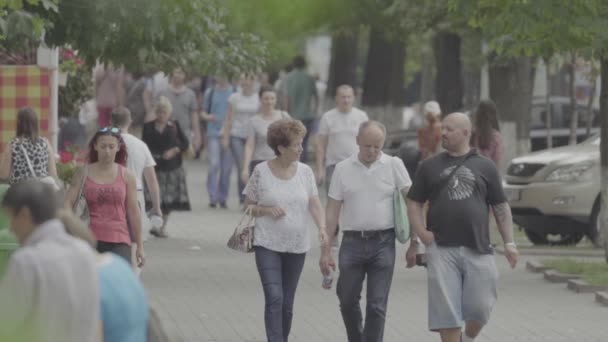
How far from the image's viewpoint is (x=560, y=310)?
496 inches

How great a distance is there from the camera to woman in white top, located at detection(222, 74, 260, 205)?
2039cm

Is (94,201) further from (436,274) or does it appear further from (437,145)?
(437,145)

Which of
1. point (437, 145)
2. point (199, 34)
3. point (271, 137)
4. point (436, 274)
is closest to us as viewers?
point (436, 274)

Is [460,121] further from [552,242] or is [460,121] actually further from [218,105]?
[218,105]

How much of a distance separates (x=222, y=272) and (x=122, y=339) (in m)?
10.1

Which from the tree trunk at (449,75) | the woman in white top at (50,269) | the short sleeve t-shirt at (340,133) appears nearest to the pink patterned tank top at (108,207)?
the woman in white top at (50,269)

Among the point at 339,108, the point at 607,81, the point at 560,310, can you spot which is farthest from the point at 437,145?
the point at 560,310

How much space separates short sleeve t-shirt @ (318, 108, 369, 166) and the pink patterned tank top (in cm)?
680

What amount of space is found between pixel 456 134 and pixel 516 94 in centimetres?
1604

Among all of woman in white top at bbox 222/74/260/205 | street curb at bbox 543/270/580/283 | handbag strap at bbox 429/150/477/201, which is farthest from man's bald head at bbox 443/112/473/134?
woman in white top at bbox 222/74/260/205

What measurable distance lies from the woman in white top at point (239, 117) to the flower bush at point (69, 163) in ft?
11.2

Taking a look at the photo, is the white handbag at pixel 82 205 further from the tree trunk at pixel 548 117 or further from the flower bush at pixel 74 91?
the tree trunk at pixel 548 117

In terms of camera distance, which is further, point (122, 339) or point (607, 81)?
point (607, 81)

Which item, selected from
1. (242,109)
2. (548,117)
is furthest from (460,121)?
(548,117)
